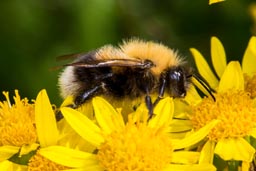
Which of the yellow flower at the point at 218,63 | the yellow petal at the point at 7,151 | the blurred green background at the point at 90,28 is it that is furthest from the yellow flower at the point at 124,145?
the blurred green background at the point at 90,28

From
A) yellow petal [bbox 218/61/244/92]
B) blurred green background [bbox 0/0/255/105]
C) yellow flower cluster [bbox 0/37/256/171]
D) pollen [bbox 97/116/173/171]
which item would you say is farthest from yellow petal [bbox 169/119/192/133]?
blurred green background [bbox 0/0/255/105]

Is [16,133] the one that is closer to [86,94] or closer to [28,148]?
[28,148]

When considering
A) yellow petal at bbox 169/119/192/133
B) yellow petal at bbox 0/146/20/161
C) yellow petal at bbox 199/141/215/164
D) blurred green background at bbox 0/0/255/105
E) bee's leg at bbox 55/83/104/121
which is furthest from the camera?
blurred green background at bbox 0/0/255/105

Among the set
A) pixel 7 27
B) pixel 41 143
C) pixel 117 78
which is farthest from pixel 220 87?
pixel 7 27

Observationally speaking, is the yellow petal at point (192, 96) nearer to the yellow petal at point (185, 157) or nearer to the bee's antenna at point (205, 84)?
the bee's antenna at point (205, 84)

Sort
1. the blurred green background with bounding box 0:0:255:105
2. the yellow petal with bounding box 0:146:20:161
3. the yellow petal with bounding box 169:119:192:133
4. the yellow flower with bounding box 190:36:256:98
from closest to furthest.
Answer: the yellow petal with bounding box 0:146:20:161 < the yellow petal with bounding box 169:119:192:133 < the yellow flower with bounding box 190:36:256:98 < the blurred green background with bounding box 0:0:255:105

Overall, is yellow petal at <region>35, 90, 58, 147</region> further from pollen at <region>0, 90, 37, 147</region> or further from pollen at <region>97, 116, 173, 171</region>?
pollen at <region>97, 116, 173, 171</region>
